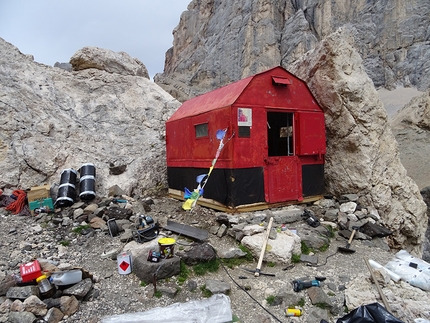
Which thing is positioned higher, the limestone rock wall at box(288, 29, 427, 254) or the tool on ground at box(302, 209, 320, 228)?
the limestone rock wall at box(288, 29, 427, 254)

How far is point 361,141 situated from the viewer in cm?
978

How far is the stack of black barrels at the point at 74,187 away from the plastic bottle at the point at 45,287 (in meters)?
4.53

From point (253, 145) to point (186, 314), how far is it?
16.0 feet

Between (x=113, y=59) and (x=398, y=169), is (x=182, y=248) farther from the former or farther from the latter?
(x=113, y=59)

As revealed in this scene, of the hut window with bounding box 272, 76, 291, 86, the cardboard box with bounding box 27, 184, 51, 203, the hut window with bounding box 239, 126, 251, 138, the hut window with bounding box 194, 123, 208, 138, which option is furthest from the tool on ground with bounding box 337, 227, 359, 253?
the cardboard box with bounding box 27, 184, 51, 203

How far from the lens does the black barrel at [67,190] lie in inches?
340

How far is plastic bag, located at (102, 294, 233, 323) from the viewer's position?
4.06m

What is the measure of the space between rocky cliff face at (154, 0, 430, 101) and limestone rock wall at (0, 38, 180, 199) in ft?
147

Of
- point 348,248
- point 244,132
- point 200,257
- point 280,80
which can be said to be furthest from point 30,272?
point 280,80

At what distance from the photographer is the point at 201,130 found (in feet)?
29.9

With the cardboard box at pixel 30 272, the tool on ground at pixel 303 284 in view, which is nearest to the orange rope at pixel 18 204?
the cardboard box at pixel 30 272

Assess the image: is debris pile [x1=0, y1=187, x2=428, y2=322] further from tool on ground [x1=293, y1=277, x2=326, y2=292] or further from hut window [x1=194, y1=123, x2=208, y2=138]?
hut window [x1=194, y1=123, x2=208, y2=138]

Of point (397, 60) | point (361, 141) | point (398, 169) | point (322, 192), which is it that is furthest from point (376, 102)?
point (397, 60)

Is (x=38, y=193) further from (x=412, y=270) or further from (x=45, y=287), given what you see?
(x=412, y=270)
